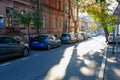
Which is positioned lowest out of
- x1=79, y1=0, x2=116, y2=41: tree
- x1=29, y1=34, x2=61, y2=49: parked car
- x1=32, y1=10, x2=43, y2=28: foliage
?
x1=29, y1=34, x2=61, y2=49: parked car

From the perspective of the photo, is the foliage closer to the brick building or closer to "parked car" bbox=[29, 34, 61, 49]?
the brick building

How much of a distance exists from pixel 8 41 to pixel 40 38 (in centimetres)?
748

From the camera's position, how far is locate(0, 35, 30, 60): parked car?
1243 cm

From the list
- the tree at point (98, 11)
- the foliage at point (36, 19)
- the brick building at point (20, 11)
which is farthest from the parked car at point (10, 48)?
the tree at point (98, 11)

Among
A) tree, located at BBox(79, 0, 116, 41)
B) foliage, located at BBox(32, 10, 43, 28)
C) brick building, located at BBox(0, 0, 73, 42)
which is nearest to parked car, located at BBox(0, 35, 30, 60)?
brick building, located at BBox(0, 0, 73, 42)

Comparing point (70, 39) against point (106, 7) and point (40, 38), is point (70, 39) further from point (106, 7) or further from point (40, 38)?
point (40, 38)

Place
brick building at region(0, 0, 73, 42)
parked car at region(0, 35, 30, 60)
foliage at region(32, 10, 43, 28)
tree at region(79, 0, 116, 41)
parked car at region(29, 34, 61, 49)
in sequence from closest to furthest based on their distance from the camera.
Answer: parked car at region(0, 35, 30, 60), parked car at region(29, 34, 61, 49), brick building at region(0, 0, 73, 42), foliage at region(32, 10, 43, 28), tree at region(79, 0, 116, 41)

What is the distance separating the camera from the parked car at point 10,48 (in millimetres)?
12427

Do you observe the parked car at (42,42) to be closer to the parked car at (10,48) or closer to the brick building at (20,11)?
the brick building at (20,11)

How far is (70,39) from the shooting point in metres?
31.0

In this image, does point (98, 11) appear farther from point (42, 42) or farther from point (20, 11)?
point (42, 42)

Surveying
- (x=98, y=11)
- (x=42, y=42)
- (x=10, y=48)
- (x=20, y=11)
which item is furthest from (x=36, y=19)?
(x=98, y=11)

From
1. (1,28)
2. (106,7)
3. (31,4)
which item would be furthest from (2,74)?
(106,7)

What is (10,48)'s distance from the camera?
13.1 meters
